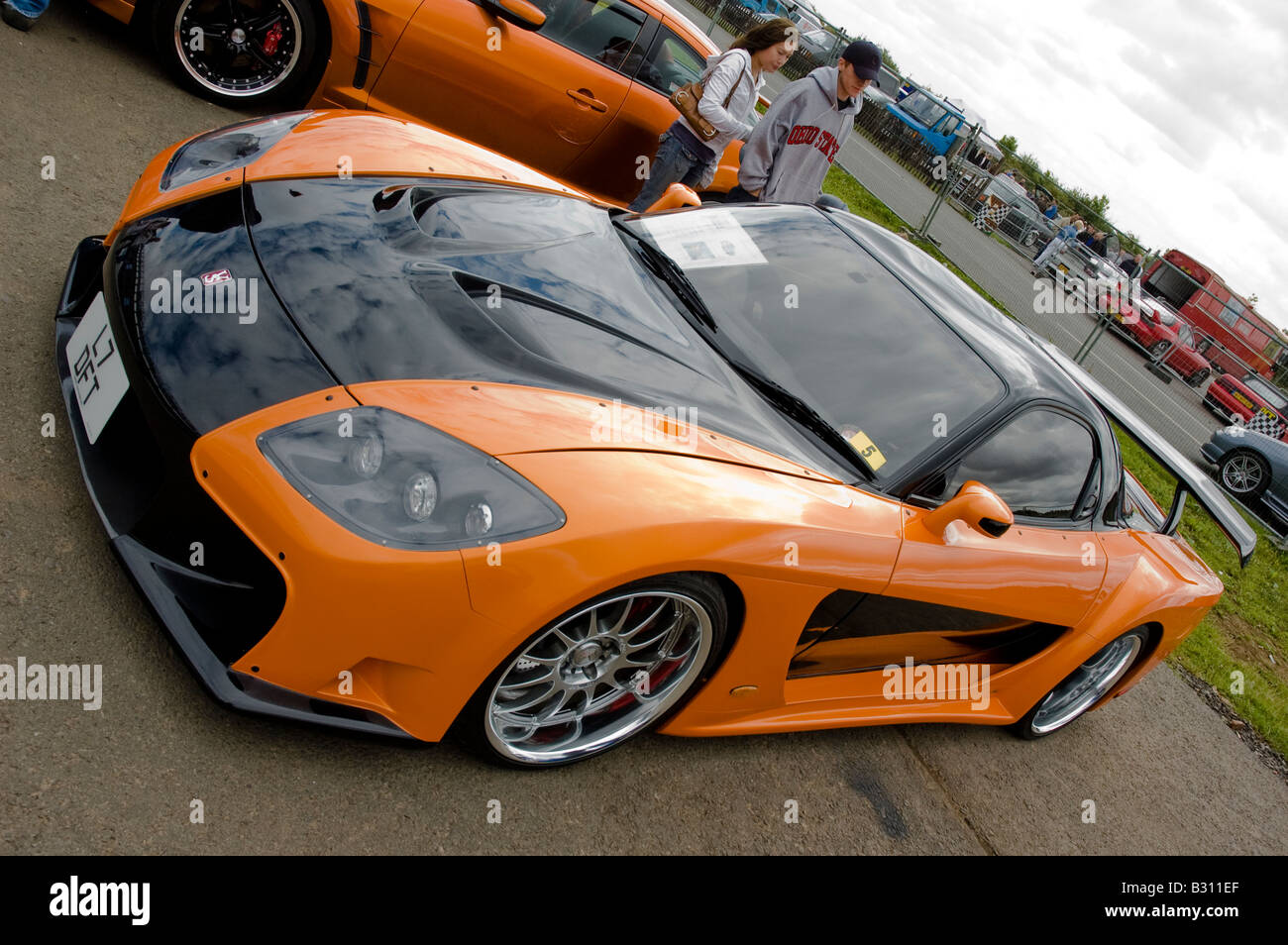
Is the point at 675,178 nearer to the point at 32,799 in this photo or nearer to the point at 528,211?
the point at 528,211

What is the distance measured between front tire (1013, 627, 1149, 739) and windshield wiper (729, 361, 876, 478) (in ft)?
5.10

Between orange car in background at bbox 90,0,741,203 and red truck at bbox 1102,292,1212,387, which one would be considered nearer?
orange car in background at bbox 90,0,741,203

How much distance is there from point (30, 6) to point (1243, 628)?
797cm

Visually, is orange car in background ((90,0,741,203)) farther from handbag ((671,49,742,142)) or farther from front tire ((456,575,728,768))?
front tire ((456,575,728,768))

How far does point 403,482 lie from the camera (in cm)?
216

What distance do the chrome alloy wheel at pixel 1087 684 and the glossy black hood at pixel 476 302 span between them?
179 cm

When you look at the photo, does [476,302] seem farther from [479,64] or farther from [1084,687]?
[479,64]

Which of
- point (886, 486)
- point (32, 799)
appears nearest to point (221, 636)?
point (32, 799)

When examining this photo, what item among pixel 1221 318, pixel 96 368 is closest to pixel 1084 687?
pixel 96 368

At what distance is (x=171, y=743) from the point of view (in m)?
2.25

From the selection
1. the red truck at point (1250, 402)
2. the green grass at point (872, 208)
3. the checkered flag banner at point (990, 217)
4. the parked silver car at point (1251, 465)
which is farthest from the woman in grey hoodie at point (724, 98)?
the red truck at point (1250, 402)

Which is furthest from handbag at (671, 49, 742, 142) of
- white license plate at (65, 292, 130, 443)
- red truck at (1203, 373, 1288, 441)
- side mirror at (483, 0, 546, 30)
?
red truck at (1203, 373, 1288, 441)

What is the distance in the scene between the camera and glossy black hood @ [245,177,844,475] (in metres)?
2.48

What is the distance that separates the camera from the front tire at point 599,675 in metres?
2.38
